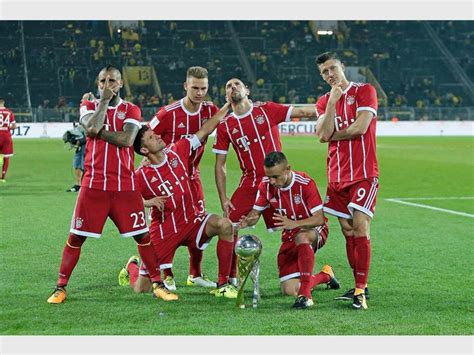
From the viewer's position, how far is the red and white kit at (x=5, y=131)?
777 inches

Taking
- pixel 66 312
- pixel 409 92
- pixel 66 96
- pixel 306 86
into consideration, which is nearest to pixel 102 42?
pixel 66 96

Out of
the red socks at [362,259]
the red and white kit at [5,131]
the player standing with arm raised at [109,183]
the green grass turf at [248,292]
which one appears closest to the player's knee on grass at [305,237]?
the red socks at [362,259]

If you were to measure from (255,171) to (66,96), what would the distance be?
1518 inches

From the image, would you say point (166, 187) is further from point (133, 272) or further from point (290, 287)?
point (290, 287)

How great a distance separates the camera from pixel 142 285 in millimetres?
7312

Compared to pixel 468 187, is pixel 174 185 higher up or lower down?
higher up

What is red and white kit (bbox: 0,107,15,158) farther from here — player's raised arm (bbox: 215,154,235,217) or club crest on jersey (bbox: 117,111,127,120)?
club crest on jersey (bbox: 117,111,127,120)

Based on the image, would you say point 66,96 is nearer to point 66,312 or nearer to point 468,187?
point 468,187

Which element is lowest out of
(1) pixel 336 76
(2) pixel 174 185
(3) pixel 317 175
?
(3) pixel 317 175

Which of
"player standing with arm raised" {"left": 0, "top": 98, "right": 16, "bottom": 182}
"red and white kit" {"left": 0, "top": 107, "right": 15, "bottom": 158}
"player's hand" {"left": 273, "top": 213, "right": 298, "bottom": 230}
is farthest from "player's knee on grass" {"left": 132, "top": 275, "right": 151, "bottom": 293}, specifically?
"red and white kit" {"left": 0, "top": 107, "right": 15, "bottom": 158}

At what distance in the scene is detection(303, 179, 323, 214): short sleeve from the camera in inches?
275

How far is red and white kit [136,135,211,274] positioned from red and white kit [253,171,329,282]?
62 centimetres

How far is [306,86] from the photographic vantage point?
4838 centimetres

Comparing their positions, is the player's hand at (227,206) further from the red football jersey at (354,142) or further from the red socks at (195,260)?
the red football jersey at (354,142)
